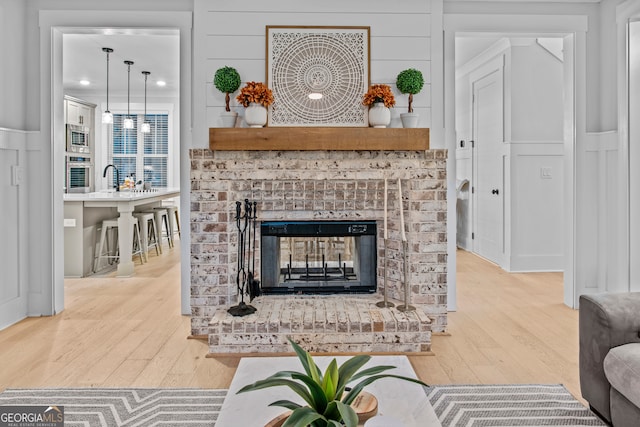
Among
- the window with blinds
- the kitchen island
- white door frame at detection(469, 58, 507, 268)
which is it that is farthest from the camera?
the window with blinds

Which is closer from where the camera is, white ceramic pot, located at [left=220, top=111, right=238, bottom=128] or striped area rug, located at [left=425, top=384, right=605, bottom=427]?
striped area rug, located at [left=425, top=384, right=605, bottom=427]

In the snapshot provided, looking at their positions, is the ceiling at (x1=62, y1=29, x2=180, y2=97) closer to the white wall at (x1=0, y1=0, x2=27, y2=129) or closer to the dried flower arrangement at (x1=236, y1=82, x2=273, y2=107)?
the white wall at (x1=0, y1=0, x2=27, y2=129)

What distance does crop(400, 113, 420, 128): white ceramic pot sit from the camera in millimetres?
3363

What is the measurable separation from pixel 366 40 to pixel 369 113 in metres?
0.58

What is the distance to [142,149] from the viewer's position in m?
8.73

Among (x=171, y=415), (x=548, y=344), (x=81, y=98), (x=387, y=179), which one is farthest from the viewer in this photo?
(x=81, y=98)

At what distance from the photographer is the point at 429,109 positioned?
3594mm

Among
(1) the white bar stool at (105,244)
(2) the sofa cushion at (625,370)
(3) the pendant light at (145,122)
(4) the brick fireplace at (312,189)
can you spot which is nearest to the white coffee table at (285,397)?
(2) the sofa cushion at (625,370)

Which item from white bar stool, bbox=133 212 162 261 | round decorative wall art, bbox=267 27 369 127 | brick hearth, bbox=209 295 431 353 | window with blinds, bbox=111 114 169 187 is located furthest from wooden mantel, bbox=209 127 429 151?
window with blinds, bbox=111 114 169 187

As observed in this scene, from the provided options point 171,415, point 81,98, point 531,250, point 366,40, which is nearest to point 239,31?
point 366,40

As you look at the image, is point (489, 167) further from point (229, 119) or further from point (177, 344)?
point (177, 344)

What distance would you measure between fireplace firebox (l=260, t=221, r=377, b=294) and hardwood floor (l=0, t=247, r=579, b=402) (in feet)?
2.27

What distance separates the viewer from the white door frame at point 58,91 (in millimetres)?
3609

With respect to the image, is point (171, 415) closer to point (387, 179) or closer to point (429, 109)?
point (387, 179)
